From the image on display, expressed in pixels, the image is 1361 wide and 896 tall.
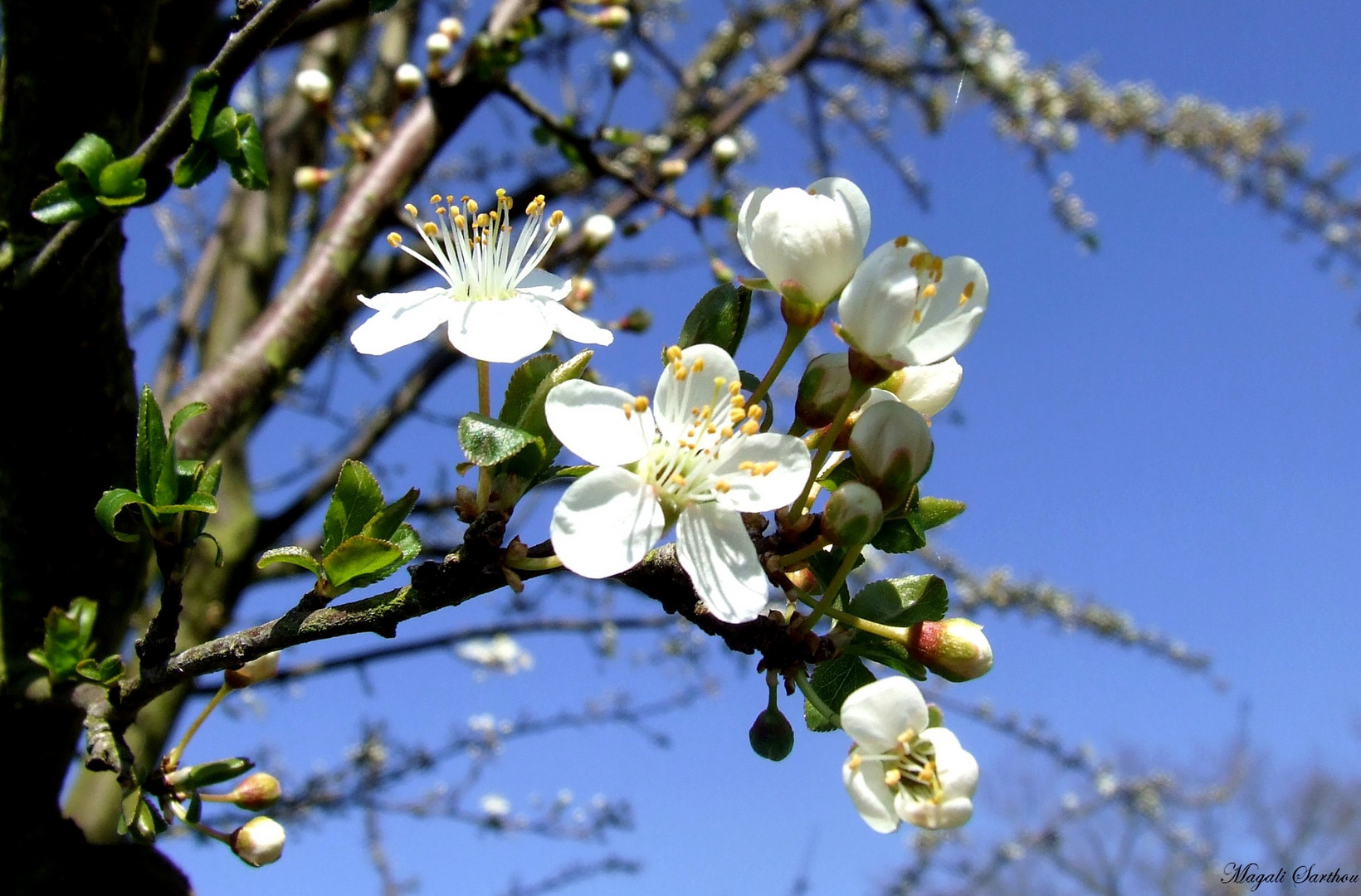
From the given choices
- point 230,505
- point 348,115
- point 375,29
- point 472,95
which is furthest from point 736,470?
point 375,29

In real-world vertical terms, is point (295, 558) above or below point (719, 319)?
below

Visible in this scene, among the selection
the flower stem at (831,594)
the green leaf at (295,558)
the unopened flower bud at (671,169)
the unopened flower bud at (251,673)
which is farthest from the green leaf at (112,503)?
the unopened flower bud at (671,169)

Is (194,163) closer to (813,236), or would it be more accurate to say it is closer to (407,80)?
(813,236)

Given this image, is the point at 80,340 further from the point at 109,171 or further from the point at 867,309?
the point at 867,309

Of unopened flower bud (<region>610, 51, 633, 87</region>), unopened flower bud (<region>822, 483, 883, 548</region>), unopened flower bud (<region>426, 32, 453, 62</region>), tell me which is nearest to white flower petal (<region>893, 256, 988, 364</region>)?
unopened flower bud (<region>822, 483, 883, 548</region>)

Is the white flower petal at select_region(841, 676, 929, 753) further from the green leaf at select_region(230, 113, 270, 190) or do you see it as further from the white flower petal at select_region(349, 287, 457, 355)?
the green leaf at select_region(230, 113, 270, 190)

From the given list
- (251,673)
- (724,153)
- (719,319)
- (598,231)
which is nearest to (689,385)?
(719,319)

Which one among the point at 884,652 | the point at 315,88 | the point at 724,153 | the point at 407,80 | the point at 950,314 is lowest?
the point at 884,652
